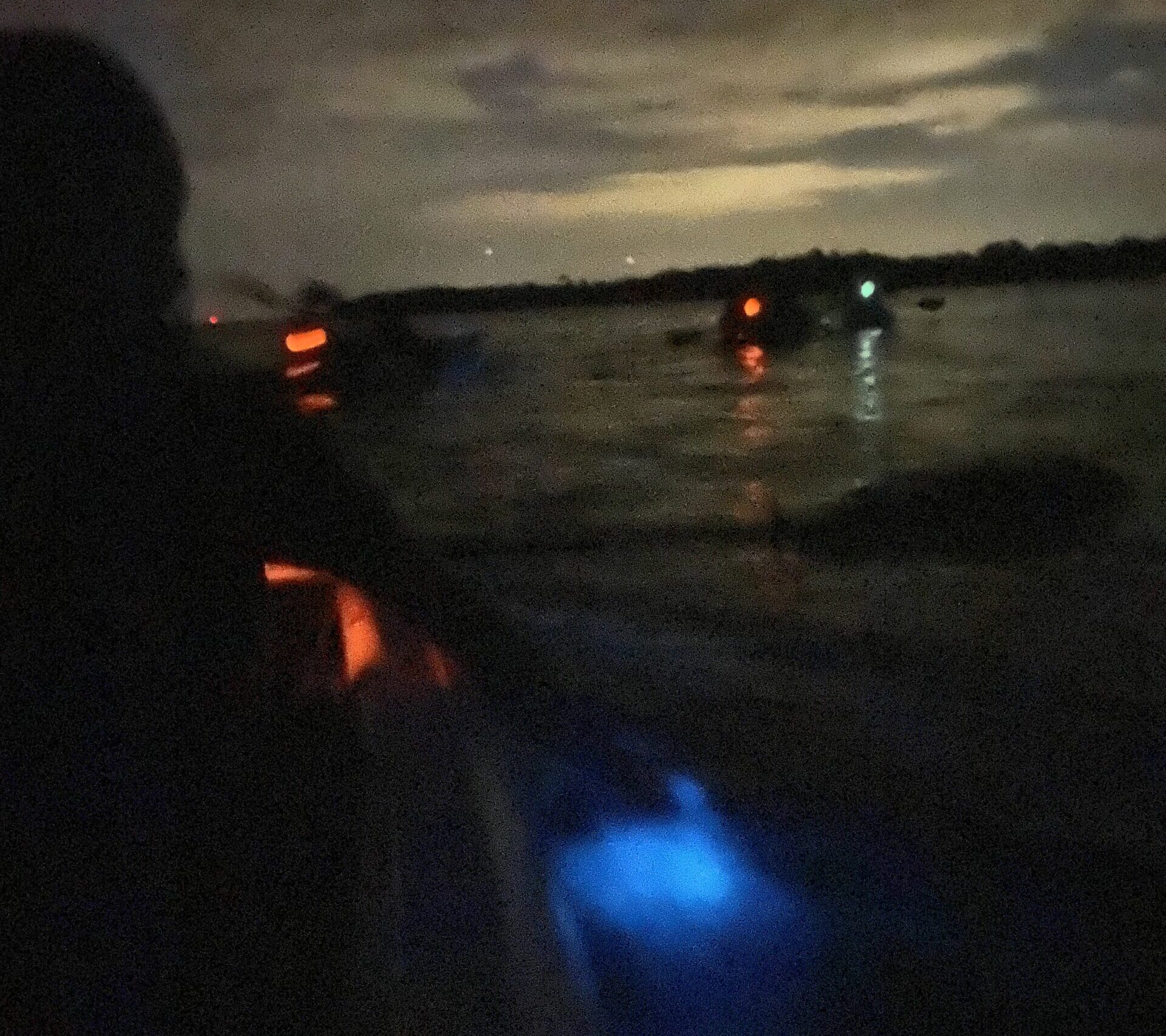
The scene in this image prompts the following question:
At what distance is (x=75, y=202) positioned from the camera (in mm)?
1547

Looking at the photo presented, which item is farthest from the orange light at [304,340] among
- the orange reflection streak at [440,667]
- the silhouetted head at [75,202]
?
the silhouetted head at [75,202]

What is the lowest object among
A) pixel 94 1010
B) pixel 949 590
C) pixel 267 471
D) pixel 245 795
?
pixel 949 590

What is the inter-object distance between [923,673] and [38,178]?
7.64 metres

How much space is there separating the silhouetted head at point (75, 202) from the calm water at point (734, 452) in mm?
388

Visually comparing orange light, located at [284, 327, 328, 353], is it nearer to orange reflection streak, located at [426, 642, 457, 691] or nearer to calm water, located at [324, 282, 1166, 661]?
calm water, located at [324, 282, 1166, 661]

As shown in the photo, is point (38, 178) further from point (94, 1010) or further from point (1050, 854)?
point (1050, 854)

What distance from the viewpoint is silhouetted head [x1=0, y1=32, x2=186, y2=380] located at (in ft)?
4.97

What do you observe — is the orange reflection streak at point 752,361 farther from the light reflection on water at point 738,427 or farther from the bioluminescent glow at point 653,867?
the bioluminescent glow at point 653,867

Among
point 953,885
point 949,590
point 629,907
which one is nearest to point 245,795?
point 629,907

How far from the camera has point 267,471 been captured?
67.7 inches

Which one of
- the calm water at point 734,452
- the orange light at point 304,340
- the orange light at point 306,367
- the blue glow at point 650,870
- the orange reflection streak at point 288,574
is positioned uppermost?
the orange reflection streak at point 288,574

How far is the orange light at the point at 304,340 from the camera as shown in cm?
3025

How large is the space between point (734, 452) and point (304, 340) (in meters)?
11.3

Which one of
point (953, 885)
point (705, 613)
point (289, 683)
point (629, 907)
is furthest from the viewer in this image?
point (705, 613)
